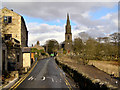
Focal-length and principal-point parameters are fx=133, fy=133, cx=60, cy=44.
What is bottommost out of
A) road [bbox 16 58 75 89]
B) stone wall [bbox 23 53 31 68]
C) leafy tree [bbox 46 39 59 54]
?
road [bbox 16 58 75 89]

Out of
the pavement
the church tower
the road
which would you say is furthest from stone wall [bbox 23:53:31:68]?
the church tower

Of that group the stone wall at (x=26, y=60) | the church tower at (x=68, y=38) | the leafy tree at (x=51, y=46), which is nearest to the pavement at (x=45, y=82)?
the stone wall at (x=26, y=60)

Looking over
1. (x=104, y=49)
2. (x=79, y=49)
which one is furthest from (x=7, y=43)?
(x=104, y=49)

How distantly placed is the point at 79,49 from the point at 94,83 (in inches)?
1131

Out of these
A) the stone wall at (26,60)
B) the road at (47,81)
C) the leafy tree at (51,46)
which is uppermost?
the leafy tree at (51,46)

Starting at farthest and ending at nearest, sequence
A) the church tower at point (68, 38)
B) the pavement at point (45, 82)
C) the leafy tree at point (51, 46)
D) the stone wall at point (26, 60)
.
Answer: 1. the leafy tree at point (51, 46)
2. the church tower at point (68, 38)
3. the stone wall at point (26, 60)
4. the pavement at point (45, 82)

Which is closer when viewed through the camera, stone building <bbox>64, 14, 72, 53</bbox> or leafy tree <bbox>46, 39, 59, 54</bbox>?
stone building <bbox>64, 14, 72, 53</bbox>

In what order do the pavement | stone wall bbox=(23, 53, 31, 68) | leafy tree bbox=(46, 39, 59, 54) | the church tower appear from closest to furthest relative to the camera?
the pavement < stone wall bbox=(23, 53, 31, 68) < the church tower < leafy tree bbox=(46, 39, 59, 54)

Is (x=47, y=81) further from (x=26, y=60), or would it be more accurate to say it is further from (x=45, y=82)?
(x=26, y=60)

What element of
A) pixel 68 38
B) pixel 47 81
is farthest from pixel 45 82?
pixel 68 38

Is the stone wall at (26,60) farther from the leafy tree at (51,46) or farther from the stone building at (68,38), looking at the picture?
the leafy tree at (51,46)

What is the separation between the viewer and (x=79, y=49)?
3838 centimetres

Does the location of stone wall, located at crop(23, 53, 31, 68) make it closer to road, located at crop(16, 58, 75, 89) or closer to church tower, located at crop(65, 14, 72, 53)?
road, located at crop(16, 58, 75, 89)

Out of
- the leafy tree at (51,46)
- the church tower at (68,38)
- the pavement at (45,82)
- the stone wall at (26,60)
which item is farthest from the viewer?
the leafy tree at (51,46)
